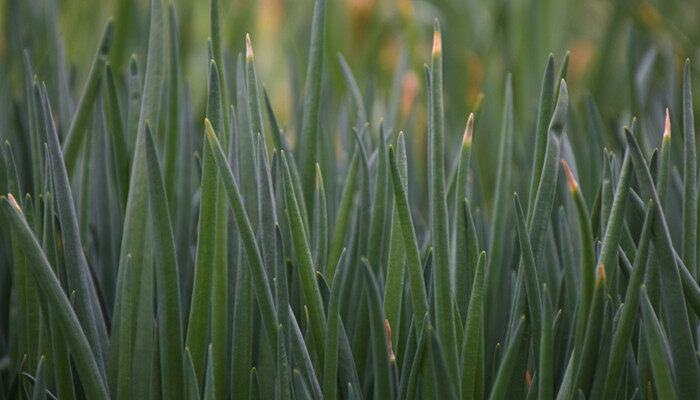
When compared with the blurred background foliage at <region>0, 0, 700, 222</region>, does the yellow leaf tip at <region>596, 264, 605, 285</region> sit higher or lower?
lower

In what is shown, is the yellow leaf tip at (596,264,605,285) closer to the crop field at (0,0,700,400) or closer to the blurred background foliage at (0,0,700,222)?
the crop field at (0,0,700,400)

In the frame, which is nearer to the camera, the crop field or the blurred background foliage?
the crop field

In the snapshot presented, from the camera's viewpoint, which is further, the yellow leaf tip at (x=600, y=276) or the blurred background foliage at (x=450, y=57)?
the blurred background foliage at (x=450, y=57)

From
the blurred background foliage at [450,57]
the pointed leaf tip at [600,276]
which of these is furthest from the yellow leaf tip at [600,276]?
the blurred background foliage at [450,57]

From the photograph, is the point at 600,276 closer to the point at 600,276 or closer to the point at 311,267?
the point at 600,276

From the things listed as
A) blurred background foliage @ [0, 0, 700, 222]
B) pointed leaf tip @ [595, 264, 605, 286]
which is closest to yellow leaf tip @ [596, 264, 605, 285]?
pointed leaf tip @ [595, 264, 605, 286]

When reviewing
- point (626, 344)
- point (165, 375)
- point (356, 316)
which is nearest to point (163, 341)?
point (165, 375)

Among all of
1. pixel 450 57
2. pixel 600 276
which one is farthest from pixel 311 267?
pixel 450 57

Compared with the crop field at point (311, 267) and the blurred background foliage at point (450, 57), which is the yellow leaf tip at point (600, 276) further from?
the blurred background foliage at point (450, 57)

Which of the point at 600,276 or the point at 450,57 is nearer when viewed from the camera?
the point at 600,276
